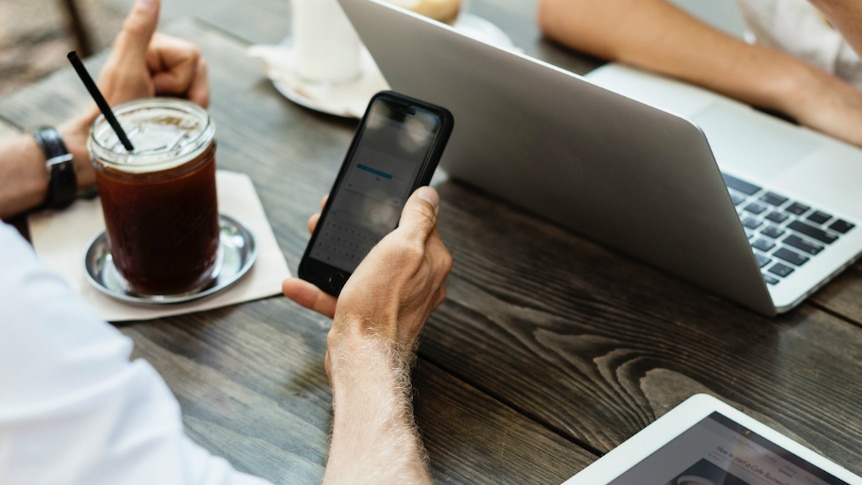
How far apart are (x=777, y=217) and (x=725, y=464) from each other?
0.35 metres

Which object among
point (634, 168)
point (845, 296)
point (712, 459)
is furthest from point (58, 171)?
point (845, 296)

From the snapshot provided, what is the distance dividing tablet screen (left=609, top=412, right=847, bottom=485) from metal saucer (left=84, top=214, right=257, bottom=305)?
427mm

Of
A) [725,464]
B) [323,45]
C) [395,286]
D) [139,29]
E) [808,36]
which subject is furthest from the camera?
[808,36]

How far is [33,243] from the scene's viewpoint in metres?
0.90

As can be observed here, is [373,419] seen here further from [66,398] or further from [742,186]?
[742,186]

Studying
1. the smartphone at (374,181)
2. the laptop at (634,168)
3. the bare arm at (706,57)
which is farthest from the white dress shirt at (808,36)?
the smartphone at (374,181)

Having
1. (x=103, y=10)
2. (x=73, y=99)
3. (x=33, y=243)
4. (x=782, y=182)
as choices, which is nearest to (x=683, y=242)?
(x=782, y=182)

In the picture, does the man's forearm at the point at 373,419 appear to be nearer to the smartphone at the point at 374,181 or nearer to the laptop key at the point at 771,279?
the smartphone at the point at 374,181

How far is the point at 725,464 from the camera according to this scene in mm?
Answer: 641

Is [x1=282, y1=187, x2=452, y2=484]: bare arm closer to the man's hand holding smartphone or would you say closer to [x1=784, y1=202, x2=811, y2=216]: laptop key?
the man's hand holding smartphone

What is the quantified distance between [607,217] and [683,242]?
86 mm

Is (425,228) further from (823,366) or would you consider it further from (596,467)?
(823,366)

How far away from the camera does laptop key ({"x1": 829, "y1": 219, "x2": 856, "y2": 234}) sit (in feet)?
2.93

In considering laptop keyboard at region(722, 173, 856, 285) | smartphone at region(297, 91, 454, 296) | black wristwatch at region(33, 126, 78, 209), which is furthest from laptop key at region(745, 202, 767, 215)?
black wristwatch at region(33, 126, 78, 209)
